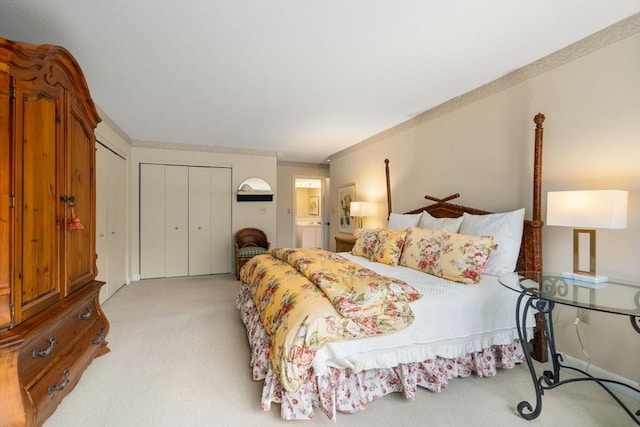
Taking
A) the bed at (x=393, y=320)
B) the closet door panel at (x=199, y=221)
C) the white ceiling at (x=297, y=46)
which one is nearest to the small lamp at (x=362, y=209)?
the white ceiling at (x=297, y=46)

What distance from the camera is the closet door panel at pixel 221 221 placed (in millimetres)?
5188

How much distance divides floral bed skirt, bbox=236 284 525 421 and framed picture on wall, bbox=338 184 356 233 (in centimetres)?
334

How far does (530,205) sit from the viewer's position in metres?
2.40

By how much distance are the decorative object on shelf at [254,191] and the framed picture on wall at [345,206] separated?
133 centimetres

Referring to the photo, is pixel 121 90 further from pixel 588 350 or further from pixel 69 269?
pixel 588 350

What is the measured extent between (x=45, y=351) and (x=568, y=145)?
354 centimetres

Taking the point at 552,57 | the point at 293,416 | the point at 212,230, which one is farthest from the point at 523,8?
the point at 212,230

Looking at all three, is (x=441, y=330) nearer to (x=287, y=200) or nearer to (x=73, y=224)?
(x=73, y=224)

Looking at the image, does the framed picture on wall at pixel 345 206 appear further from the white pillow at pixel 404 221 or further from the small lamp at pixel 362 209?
the white pillow at pixel 404 221

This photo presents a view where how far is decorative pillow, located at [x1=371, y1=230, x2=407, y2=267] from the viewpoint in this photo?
270cm

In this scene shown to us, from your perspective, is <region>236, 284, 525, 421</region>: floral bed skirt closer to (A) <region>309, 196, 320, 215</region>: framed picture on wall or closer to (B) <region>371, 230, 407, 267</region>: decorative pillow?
(B) <region>371, 230, 407, 267</region>: decorative pillow

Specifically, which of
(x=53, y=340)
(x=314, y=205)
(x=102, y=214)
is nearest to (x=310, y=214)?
(x=314, y=205)

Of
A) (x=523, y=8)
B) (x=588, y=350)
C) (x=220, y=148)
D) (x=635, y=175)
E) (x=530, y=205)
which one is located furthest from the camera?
(x=220, y=148)

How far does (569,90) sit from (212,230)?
501cm
